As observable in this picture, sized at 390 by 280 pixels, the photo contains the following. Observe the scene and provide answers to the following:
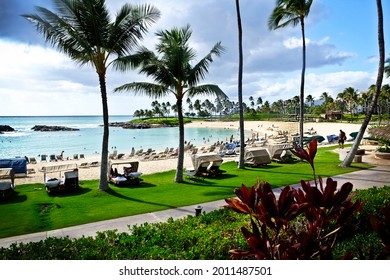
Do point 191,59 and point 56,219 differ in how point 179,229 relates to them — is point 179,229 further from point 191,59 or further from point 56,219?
point 191,59

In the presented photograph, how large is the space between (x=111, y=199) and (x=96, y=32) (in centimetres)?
386

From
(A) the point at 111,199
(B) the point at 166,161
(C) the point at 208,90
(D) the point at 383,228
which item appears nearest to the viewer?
(D) the point at 383,228

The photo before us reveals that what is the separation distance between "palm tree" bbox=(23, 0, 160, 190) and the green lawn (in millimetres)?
2941

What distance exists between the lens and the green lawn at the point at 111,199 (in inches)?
210

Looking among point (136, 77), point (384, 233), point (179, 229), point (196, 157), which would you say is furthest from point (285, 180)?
point (384, 233)

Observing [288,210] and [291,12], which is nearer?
[288,210]

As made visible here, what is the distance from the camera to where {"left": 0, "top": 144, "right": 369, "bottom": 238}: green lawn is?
17.5 ft

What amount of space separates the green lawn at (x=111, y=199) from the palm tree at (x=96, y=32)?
2.94 m

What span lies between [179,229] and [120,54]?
546 cm

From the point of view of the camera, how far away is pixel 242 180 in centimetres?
870

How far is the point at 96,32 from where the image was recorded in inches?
267

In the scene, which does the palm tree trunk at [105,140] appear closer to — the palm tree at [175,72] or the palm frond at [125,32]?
the palm tree at [175,72]

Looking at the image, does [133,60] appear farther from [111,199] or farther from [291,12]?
[291,12]

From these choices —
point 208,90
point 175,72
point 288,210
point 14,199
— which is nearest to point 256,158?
point 208,90
